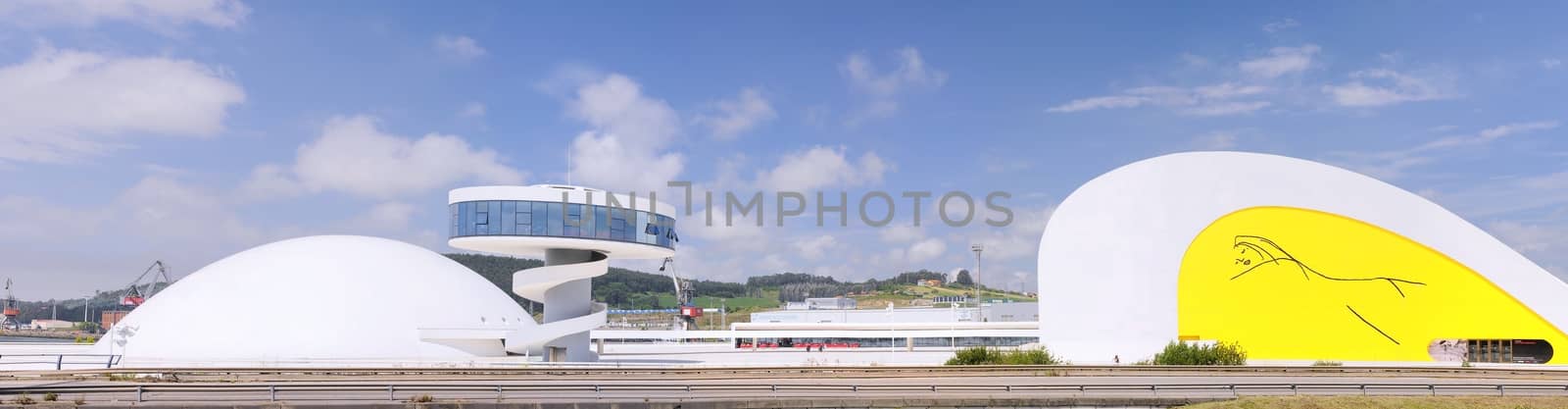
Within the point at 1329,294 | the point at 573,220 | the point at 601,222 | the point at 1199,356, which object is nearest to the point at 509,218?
the point at 573,220

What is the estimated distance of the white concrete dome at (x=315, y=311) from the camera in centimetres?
3859

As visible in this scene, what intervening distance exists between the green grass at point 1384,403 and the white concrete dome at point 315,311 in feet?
87.9

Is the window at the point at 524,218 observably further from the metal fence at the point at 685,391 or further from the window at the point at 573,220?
the metal fence at the point at 685,391

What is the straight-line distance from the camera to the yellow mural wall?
3616 cm

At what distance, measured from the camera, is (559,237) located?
40.1m

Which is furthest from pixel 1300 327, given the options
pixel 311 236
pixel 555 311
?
pixel 311 236

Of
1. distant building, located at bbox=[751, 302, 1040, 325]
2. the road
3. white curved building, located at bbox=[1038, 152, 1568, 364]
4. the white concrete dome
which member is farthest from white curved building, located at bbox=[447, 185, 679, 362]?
distant building, located at bbox=[751, 302, 1040, 325]

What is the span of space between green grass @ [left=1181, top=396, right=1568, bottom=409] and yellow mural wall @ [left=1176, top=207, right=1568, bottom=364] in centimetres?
1660

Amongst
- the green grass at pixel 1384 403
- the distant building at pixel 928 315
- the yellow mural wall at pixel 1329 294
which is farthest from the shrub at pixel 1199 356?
the distant building at pixel 928 315

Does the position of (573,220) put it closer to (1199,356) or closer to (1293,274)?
(1199,356)

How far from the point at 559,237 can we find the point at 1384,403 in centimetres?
2898

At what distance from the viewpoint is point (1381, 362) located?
3541cm

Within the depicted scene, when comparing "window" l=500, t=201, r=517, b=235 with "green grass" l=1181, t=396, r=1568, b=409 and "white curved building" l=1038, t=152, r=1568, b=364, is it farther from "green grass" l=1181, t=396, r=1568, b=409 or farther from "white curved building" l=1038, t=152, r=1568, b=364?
"green grass" l=1181, t=396, r=1568, b=409

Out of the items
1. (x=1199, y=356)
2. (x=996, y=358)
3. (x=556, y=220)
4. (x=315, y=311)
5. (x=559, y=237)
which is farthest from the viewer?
(x=315, y=311)
